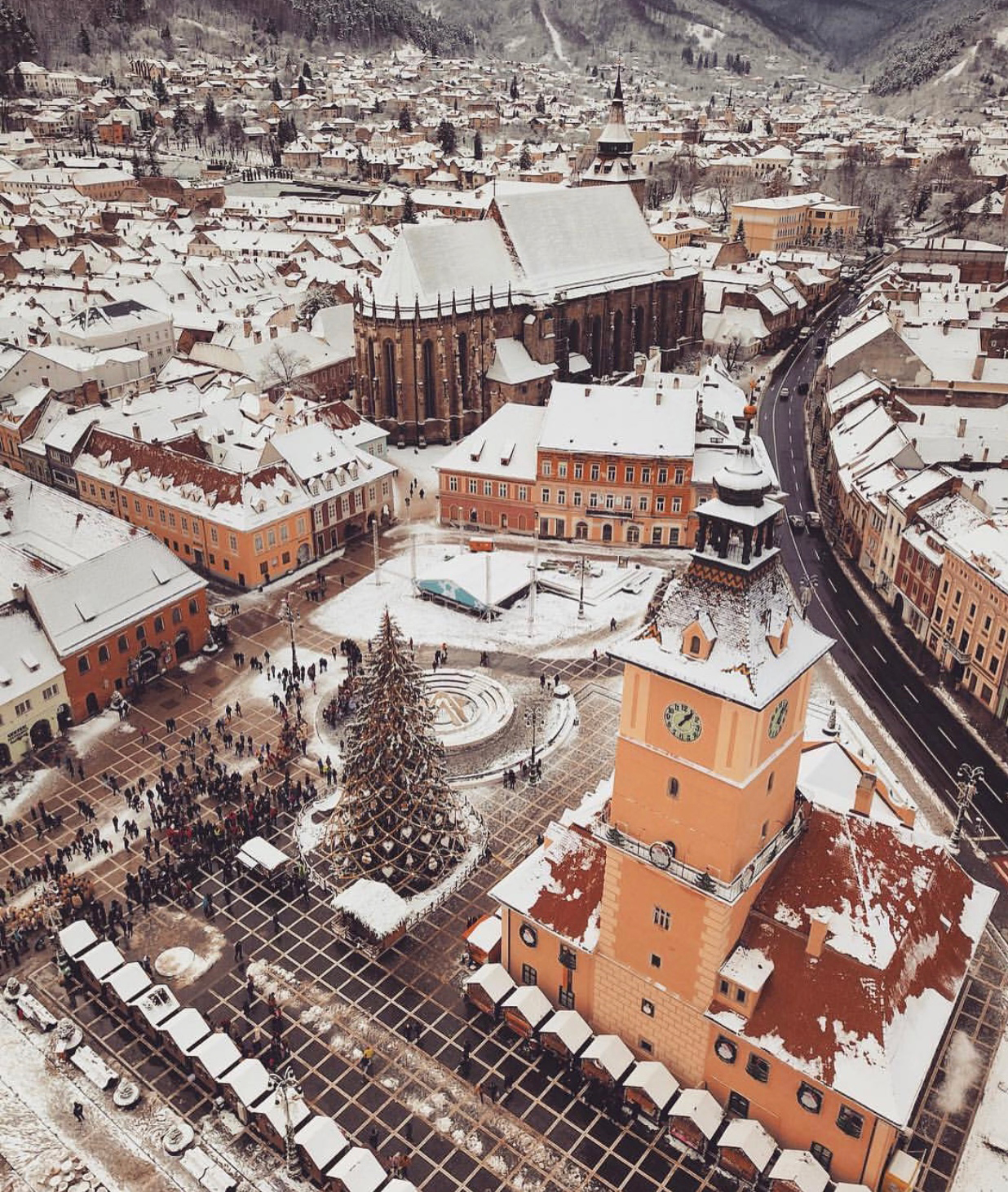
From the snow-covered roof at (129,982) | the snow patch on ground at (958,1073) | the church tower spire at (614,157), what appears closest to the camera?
the snow patch on ground at (958,1073)

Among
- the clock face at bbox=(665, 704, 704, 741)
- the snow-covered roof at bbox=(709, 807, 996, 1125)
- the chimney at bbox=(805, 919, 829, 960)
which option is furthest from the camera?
the chimney at bbox=(805, 919, 829, 960)

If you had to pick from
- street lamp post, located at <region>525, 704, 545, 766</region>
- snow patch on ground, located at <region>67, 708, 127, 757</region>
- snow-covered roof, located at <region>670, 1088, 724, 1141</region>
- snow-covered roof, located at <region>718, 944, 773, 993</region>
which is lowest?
snow patch on ground, located at <region>67, 708, 127, 757</region>

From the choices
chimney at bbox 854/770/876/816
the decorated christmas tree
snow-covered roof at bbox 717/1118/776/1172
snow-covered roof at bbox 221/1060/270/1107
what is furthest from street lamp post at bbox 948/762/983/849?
snow-covered roof at bbox 221/1060/270/1107

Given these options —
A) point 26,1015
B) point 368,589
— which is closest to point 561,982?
point 26,1015

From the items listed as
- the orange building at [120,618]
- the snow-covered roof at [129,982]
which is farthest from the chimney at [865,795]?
the orange building at [120,618]

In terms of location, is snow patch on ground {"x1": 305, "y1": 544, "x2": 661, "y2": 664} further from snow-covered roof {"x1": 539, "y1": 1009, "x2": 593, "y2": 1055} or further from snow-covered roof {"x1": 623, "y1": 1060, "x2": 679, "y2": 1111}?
snow-covered roof {"x1": 623, "y1": 1060, "x2": 679, "y2": 1111}

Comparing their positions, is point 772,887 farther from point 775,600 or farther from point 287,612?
point 287,612

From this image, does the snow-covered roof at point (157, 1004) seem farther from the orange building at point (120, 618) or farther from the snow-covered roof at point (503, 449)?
the snow-covered roof at point (503, 449)
